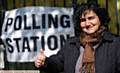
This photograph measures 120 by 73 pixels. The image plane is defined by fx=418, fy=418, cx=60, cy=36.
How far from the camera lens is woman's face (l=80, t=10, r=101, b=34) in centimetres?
401

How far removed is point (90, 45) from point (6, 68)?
2.46 meters

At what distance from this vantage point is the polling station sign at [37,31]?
597 centimetres

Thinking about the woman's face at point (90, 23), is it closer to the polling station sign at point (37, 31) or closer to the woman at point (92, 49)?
the woman at point (92, 49)

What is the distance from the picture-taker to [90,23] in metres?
4.01

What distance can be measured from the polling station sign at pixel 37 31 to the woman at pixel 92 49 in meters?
1.78

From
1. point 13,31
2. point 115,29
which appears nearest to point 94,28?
point 115,29

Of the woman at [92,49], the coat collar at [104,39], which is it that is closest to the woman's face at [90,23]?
→ the woman at [92,49]

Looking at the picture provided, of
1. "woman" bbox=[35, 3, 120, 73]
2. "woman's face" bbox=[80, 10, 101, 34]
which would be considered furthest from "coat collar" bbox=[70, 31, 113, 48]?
"woman's face" bbox=[80, 10, 101, 34]

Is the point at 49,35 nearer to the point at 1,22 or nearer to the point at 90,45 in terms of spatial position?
the point at 1,22

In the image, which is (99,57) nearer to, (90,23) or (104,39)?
(104,39)

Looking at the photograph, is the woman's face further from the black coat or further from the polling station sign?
the polling station sign

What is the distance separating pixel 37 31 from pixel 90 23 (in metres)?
2.11

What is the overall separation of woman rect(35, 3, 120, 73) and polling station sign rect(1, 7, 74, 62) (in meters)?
1.78

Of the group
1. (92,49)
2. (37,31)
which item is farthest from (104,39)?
(37,31)
